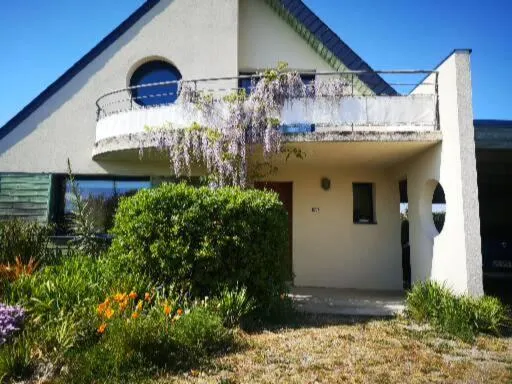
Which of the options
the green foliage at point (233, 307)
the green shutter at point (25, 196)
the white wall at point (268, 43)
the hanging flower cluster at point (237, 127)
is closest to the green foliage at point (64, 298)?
the green foliage at point (233, 307)

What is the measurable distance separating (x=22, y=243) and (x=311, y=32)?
8.48 metres

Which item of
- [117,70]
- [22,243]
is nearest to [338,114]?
[117,70]

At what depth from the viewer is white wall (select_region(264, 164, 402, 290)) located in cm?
1031

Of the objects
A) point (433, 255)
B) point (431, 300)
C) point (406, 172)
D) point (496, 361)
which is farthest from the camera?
point (406, 172)

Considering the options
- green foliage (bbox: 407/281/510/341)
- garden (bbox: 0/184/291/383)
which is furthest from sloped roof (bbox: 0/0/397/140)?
green foliage (bbox: 407/281/510/341)

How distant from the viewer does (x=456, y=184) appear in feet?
23.1

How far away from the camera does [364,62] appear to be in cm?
1009

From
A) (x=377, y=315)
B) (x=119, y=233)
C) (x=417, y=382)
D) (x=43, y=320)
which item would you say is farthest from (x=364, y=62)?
(x=43, y=320)

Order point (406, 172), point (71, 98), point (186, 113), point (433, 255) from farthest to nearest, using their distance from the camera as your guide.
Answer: point (71, 98), point (406, 172), point (186, 113), point (433, 255)

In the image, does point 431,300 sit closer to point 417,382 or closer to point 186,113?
point 417,382

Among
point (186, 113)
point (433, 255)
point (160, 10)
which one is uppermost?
point (160, 10)

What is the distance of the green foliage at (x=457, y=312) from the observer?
587 cm

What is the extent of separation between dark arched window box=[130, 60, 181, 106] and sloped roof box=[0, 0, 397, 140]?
108cm

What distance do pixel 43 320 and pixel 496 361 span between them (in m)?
5.64
